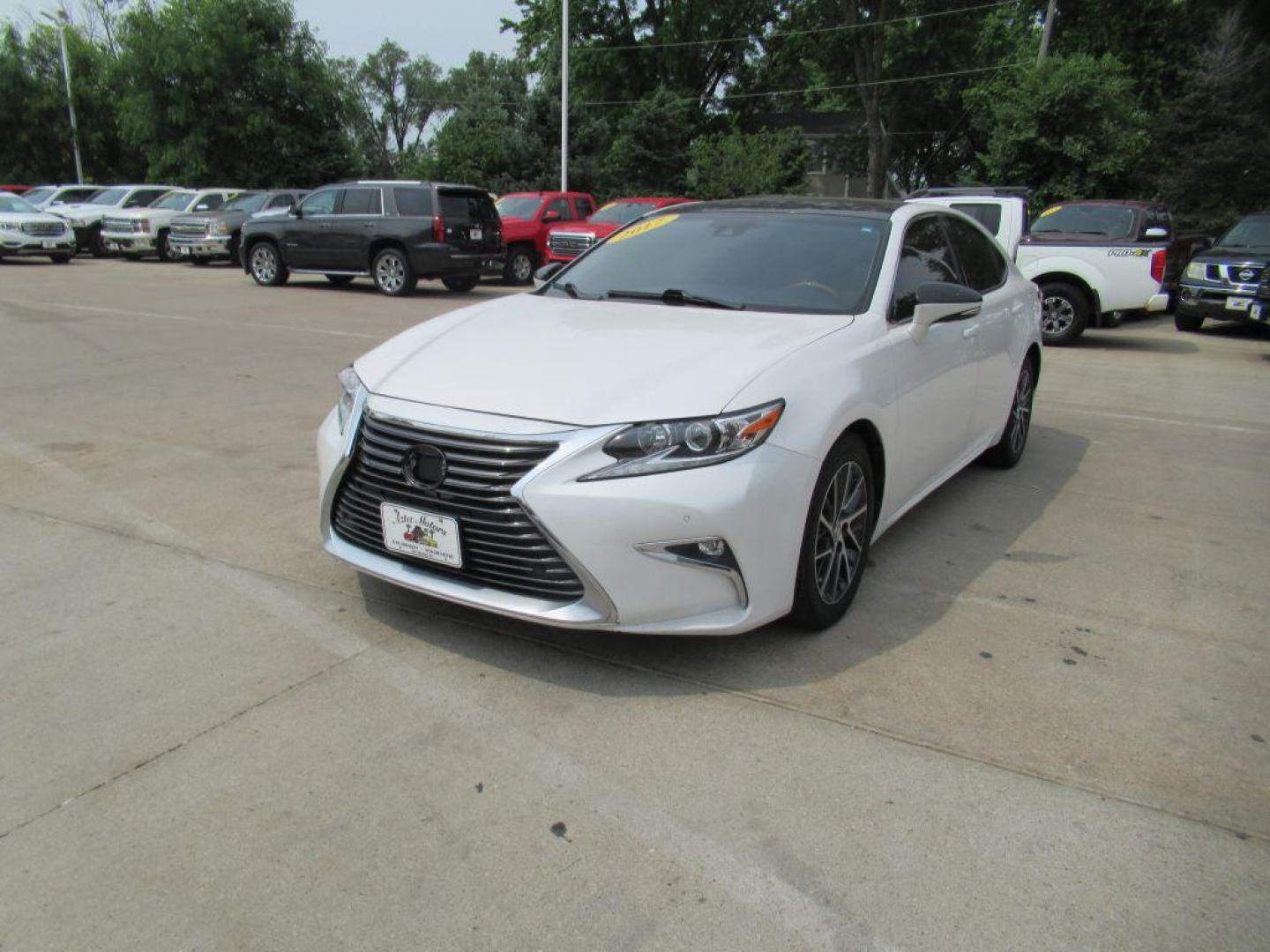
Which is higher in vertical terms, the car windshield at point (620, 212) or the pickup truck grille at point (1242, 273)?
the car windshield at point (620, 212)

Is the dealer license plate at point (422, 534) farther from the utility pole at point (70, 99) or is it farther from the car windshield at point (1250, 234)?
the utility pole at point (70, 99)

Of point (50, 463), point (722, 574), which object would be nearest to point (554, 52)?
point (50, 463)

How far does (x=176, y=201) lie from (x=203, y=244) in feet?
10.6

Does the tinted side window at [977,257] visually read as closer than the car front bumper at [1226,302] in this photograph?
Yes

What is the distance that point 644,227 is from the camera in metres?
5.09

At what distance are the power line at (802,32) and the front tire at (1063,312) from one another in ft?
92.6

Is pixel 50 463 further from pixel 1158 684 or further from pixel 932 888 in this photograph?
pixel 1158 684

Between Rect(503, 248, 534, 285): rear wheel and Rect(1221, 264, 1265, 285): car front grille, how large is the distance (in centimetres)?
1205

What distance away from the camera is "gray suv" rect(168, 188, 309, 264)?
21391mm

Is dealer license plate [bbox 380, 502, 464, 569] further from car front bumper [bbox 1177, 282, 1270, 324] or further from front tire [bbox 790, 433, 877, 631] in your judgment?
car front bumper [bbox 1177, 282, 1270, 324]

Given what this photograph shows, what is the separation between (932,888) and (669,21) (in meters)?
46.8

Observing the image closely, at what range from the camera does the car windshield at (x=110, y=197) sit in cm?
2473

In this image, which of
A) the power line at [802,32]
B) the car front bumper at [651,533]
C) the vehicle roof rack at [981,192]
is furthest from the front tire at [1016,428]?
the power line at [802,32]

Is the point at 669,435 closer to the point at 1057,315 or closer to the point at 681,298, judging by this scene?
the point at 681,298
